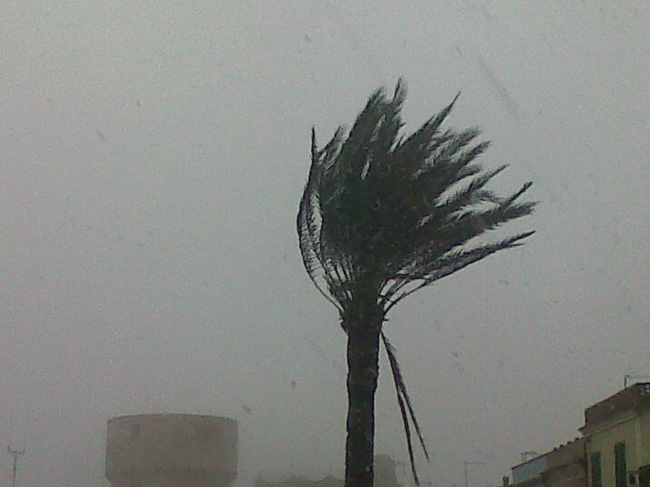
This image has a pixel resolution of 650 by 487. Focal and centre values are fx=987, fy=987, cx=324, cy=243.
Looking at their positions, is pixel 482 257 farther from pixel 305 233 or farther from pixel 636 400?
pixel 636 400

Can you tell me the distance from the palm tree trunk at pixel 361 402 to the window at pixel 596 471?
9.49 metres

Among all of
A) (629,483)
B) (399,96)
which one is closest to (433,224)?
(399,96)

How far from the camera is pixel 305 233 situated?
13242 millimetres

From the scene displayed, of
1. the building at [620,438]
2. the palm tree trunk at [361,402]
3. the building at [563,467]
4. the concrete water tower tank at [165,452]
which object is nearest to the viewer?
the palm tree trunk at [361,402]

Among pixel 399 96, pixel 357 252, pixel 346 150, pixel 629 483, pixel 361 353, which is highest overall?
pixel 399 96

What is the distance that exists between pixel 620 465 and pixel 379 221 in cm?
873

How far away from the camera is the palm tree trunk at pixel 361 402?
12547 mm

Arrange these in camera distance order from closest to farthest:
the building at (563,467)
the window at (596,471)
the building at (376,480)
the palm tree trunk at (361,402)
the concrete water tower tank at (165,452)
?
the palm tree trunk at (361,402) < the window at (596,471) < the building at (563,467) < the concrete water tower tank at (165,452) < the building at (376,480)

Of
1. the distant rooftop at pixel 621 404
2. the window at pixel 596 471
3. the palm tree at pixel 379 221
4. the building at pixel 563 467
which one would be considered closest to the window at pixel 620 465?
the distant rooftop at pixel 621 404

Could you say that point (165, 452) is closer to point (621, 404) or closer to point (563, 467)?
point (563, 467)

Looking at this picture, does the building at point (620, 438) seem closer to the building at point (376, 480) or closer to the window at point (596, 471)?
the window at point (596, 471)

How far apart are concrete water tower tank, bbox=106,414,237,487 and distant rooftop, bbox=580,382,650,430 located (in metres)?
26.9

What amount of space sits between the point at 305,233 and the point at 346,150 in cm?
124

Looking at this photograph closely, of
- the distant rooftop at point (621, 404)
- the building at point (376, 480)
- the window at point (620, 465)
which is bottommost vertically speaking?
the window at point (620, 465)
